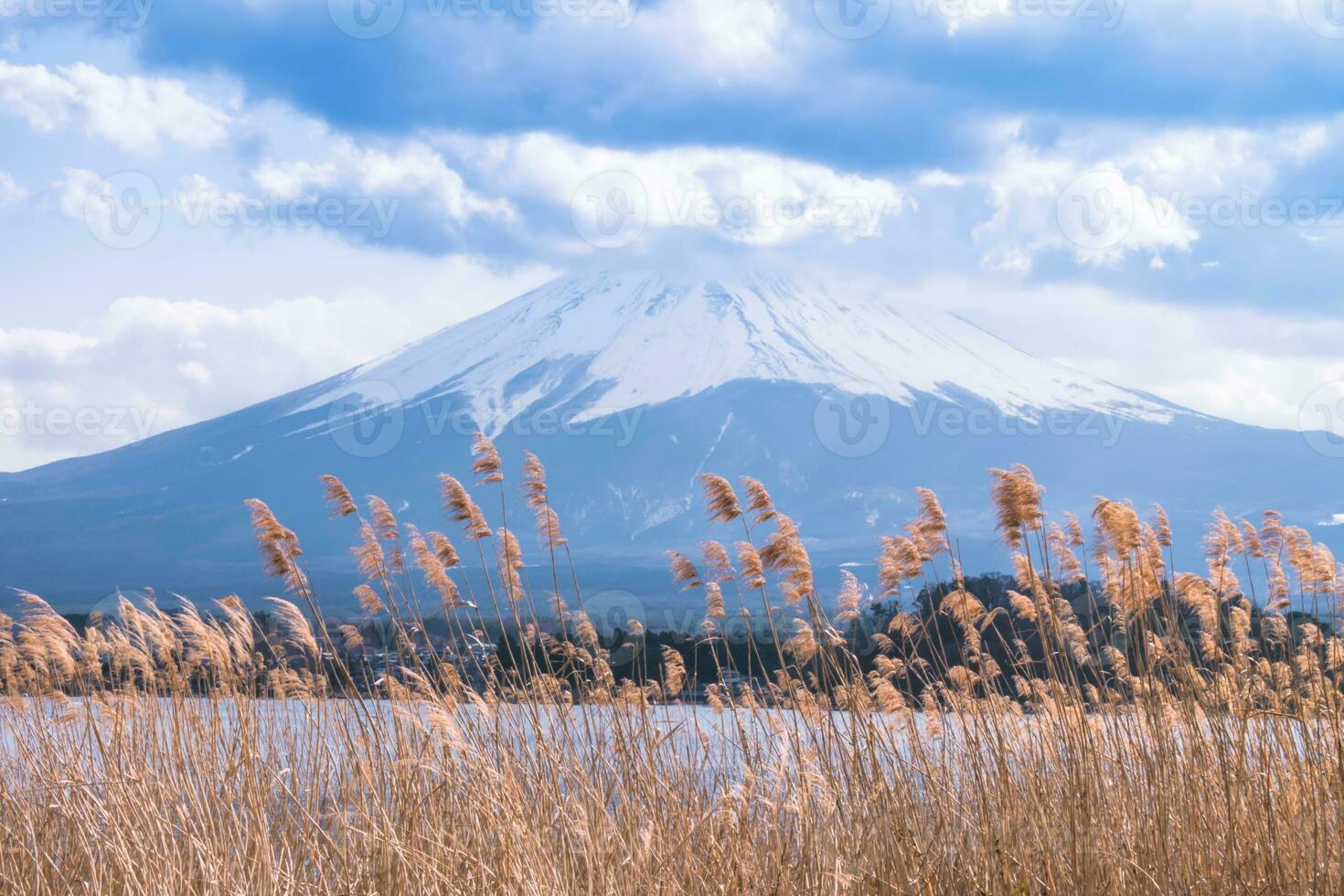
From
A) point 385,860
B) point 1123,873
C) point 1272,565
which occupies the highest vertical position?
point 1272,565

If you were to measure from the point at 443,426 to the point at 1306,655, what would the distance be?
7333 inches

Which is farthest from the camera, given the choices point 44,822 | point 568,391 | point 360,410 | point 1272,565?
point 568,391

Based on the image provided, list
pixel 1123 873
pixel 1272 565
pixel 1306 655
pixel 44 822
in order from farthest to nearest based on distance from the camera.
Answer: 1. pixel 1306 655
2. pixel 1272 565
3. pixel 44 822
4. pixel 1123 873

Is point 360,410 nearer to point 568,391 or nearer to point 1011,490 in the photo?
point 568,391

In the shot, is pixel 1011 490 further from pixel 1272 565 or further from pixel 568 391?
pixel 568 391

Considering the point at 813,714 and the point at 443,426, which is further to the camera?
the point at 443,426

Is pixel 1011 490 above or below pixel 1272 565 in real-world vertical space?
above

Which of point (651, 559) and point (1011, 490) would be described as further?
point (651, 559)

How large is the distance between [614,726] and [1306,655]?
450 centimetres

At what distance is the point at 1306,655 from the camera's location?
716 centimetres

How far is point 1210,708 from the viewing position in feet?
17.3

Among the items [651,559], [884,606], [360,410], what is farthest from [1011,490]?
[360,410]

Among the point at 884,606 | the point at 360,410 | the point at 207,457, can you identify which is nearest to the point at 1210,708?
the point at 884,606

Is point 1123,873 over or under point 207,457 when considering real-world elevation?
under
